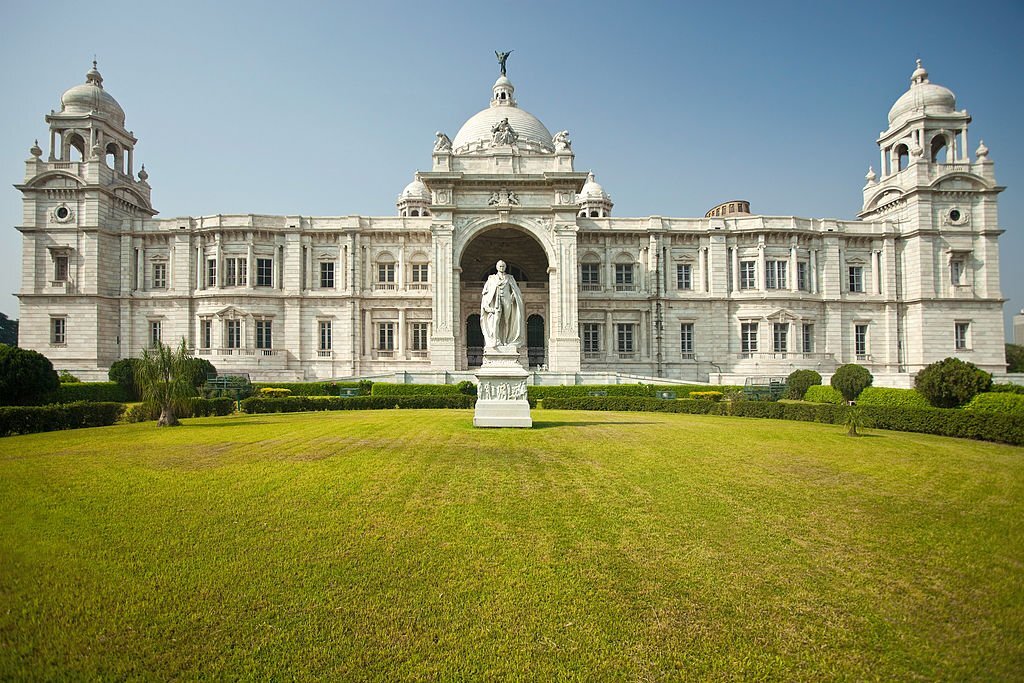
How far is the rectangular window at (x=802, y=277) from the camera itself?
44.9 m

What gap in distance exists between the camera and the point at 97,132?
4338 centimetres

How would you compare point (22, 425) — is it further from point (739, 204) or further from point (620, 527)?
point (739, 204)

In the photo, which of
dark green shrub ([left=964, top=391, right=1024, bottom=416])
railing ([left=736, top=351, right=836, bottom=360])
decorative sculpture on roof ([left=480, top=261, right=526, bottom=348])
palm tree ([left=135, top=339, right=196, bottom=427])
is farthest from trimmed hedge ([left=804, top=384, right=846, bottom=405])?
palm tree ([left=135, top=339, right=196, bottom=427])

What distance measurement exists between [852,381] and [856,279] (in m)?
21.6

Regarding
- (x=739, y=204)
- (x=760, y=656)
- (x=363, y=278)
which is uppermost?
(x=739, y=204)

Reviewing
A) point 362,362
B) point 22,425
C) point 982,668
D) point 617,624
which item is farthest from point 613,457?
point 362,362

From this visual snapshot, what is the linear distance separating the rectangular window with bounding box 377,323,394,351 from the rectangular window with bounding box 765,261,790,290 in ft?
98.4

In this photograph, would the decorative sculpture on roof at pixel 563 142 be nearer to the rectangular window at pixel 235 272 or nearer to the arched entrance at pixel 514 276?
the arched entrance at pixel 514 276

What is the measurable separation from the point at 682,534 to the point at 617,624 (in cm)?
250

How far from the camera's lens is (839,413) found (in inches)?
830

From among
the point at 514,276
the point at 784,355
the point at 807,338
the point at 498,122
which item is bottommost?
the point at 784,355

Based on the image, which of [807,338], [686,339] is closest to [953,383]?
[686,339]

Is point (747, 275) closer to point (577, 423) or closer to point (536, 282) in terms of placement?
point (536, 282)

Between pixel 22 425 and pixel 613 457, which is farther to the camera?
pixel 22 425
